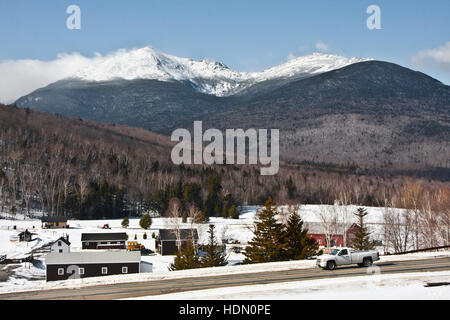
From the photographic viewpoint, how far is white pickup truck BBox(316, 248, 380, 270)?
2736 centimetres

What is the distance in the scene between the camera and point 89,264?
50812 mm

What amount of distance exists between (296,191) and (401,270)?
395 feet

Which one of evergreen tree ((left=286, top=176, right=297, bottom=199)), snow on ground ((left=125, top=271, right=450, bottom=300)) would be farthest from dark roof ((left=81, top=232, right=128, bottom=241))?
evergreen tree ((left=286, top=176, right=297, bottom=199))

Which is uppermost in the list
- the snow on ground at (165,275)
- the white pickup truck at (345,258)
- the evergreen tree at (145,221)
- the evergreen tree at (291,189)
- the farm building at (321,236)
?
the evergreen tree at (291,189)

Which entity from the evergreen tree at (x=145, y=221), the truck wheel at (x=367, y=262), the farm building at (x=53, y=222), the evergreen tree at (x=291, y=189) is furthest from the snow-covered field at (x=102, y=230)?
the evergreen tree at (x=291, y=189)

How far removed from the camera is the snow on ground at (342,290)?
1989cm

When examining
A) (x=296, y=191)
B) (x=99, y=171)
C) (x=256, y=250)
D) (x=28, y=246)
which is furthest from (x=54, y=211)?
(x=256, y=250)

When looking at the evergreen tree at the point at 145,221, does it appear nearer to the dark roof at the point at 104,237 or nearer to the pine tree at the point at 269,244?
the dark roof at the point at 104,237

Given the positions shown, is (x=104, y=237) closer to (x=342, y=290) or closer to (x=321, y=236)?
(x=321, y=236)

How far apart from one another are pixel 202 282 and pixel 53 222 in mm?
71669

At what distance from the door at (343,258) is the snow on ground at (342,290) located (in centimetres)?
337

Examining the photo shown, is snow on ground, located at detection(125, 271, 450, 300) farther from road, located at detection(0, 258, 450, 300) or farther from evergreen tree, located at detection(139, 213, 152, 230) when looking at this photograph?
A: evergreen tree, located at detection(139, 213, 152, 230)

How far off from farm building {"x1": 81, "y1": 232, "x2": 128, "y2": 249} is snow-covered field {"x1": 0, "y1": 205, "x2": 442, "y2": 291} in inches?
85.0
